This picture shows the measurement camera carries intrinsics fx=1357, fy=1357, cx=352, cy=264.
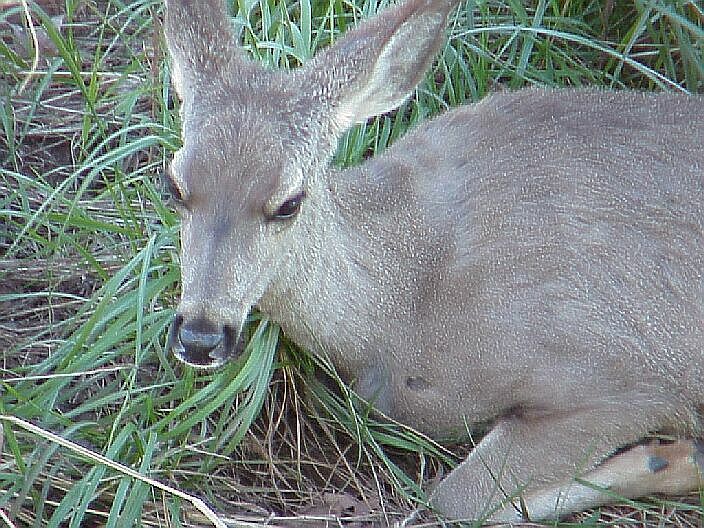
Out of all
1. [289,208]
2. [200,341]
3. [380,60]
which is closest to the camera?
[200,341]

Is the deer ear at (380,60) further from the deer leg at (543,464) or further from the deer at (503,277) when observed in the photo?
the deer leg at (543,464)

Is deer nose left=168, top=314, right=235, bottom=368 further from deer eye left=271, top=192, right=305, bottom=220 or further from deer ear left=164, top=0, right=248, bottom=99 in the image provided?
deer ear left=164, top=0, right=248, bottom=99

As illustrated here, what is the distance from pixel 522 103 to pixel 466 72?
0.86 m

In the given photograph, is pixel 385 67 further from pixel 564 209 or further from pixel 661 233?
pixel 661 233

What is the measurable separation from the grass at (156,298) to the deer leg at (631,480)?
7 centimetres

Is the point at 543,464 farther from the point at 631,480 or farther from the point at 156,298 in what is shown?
the point at 156,298

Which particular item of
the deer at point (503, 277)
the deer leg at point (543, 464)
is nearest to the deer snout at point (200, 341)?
the deer at point (503, 277)

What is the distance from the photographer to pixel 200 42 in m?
4.16

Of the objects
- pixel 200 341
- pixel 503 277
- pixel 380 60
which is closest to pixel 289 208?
pixel 200 341

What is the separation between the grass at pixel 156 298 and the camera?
4199 millimetres

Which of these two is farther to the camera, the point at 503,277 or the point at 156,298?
the point at 156,298

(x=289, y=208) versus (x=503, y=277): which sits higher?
(x=289, y=208)

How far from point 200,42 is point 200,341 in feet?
3.22

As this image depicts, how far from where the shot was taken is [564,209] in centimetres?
441
